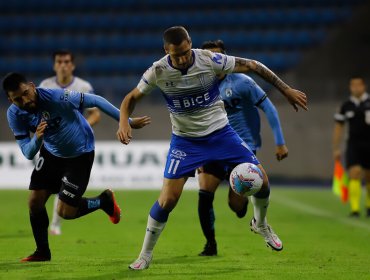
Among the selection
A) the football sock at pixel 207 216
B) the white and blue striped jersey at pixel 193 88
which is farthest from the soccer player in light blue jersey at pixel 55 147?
the football sock at pixel 207 216

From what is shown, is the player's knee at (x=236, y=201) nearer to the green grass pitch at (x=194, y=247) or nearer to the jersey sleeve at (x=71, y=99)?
the green grass pitch at (x=194, y=247)

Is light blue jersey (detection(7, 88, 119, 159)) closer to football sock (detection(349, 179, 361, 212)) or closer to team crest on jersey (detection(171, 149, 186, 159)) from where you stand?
team crest on jersey (detection(171, 149, 186, 159))

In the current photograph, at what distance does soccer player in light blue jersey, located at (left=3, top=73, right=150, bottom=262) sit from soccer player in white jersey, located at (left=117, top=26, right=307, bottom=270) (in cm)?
69

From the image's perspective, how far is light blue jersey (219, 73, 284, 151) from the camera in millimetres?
8398

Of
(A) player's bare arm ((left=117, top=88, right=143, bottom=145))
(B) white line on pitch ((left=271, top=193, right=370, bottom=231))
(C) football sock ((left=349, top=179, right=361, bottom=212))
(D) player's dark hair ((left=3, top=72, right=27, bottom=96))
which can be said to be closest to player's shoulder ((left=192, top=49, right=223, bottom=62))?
(A) player's bare arm ((left=117, top=88, right=143, bottom=145))

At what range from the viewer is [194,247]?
881 cm

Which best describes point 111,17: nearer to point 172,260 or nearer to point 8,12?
point 8,12

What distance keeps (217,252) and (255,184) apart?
4.83 ft

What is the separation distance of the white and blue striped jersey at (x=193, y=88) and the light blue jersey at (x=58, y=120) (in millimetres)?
689

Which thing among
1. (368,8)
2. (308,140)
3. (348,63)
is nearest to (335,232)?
(308,140)

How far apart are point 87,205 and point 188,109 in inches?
67.3

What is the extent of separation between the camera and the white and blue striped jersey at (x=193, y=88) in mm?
6699

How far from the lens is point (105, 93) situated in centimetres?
2197

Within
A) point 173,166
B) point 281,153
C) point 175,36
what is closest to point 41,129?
point 173,166
